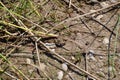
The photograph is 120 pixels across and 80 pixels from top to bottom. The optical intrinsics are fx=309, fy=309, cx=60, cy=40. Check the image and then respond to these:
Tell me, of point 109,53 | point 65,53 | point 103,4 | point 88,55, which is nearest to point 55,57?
point 65,53

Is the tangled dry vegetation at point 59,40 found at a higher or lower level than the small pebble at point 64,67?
higher

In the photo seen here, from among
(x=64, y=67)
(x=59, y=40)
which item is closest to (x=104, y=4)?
(x=59, y=40)

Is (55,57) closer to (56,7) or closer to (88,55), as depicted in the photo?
(88,55)

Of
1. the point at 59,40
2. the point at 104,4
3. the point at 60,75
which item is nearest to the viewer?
the point at 60,75

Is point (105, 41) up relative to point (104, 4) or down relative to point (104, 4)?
down

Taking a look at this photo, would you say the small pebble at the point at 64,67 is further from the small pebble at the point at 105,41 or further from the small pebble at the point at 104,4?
the small pebble at the point at 104,4

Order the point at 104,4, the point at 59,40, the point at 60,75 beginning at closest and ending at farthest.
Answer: the point at 60,75 → the point at 59,40 → the point at 104,4

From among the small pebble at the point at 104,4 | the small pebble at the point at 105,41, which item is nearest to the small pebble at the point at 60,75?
the small pebble at the point at 105,41

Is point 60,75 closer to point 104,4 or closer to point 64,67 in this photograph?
point 64,67

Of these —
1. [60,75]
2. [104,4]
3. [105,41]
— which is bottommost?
[60,75]
